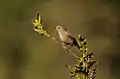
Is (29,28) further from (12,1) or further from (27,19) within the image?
(12,1)

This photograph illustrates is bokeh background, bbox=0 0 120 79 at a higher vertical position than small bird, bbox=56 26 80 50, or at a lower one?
higher

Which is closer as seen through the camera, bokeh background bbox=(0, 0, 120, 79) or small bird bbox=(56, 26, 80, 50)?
small bird bbox=(56, 26, 80, 50)

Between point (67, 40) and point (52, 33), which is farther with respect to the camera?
point (52, 33)

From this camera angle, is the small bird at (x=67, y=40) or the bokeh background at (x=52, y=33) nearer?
the small bird at (x=67, y=40)

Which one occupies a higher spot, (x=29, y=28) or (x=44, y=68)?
(x=29, y=28)

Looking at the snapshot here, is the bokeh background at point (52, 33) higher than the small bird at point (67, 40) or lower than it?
higher

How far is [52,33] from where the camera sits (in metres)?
2.38

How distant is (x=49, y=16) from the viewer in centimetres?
238

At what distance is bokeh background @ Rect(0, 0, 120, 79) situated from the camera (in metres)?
2.35

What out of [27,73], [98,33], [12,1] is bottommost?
[27,73]

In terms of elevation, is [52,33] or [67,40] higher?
[52,33]

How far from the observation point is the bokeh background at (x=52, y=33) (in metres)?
2.35

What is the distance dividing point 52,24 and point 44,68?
32cm

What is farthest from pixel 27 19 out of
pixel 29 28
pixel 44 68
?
pixel 44 68
